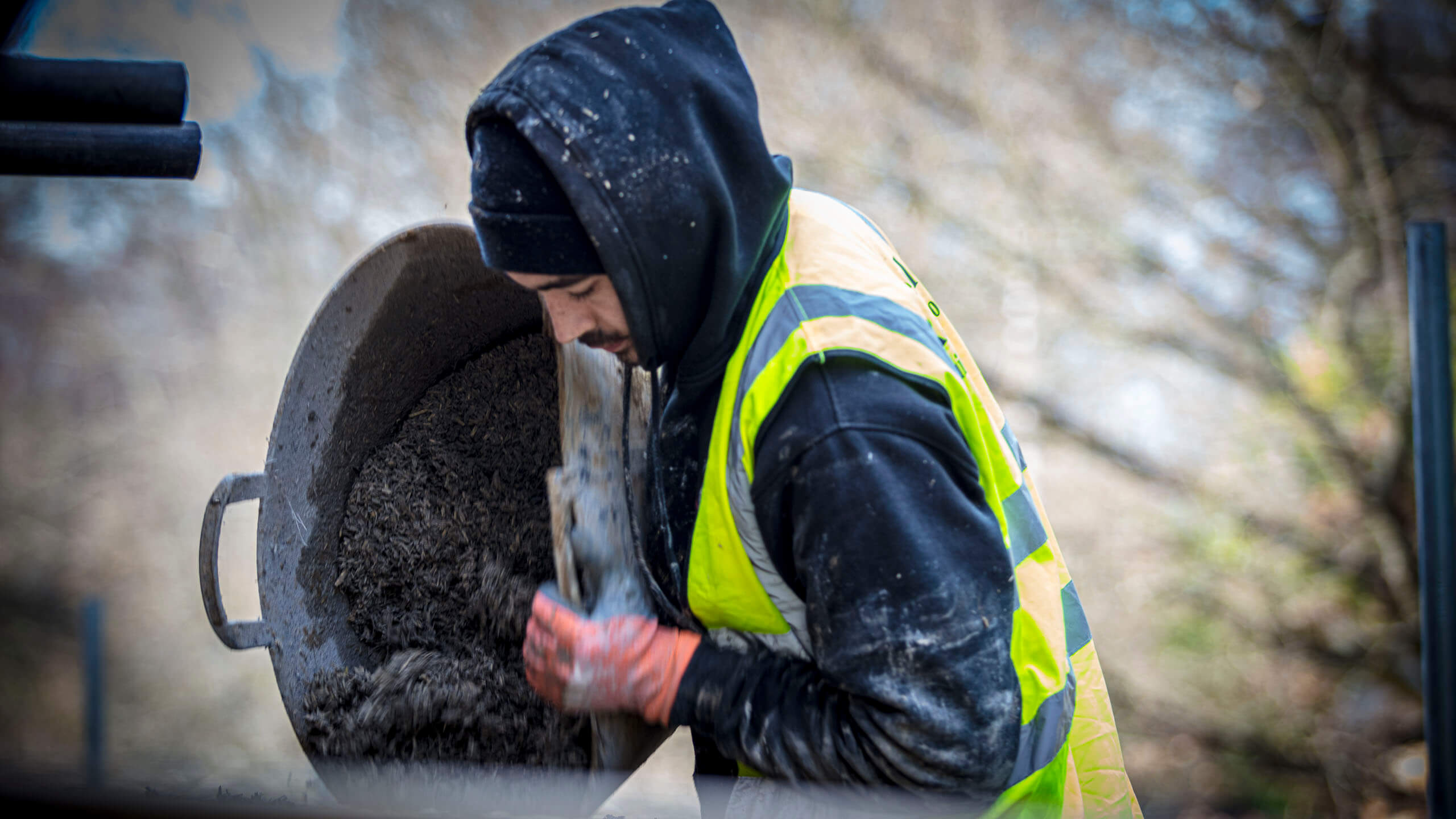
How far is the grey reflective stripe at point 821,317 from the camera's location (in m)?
0.93

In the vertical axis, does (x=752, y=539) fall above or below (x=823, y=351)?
below

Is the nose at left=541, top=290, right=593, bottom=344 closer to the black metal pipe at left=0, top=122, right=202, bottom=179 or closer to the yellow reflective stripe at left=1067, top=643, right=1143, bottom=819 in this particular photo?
the black metal pipe at left=0, top=122, right=202, bottom=179

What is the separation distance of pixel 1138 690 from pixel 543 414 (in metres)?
3.72

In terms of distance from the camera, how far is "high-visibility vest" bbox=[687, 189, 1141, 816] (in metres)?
0.93

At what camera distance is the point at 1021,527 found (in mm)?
1062

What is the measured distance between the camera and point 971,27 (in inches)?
194

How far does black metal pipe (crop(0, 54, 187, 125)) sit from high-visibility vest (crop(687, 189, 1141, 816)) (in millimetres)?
760

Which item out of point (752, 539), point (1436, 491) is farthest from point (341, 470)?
point (1436, 491)

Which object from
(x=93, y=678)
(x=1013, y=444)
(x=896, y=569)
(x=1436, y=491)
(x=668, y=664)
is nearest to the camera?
(x=896, y=569)

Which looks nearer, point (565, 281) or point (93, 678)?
point (565, 281)

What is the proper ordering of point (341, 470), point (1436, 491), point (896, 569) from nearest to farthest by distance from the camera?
point (896, 569) < point (341, 470) < point (1436, 491)

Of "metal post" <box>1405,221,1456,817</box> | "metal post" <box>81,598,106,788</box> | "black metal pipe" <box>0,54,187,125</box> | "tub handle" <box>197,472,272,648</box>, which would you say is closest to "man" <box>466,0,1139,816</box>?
"black metal pipe" <box>0,54,187,125</box>

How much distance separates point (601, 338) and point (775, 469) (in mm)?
385

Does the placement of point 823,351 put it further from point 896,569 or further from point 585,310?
point 585,310
